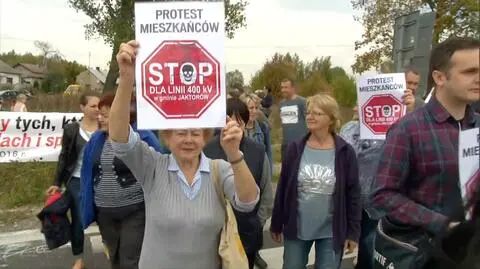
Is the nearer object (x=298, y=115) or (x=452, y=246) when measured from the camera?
(x=452, y=246)

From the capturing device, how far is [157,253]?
263cm

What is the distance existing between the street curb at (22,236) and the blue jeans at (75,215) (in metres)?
1.25

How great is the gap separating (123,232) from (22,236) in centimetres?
271

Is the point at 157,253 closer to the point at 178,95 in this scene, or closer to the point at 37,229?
the point at 178,95

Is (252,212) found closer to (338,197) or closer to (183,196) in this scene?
(338,197)

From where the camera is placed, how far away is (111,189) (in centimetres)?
400

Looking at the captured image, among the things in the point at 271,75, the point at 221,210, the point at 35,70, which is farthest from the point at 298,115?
the point at 35,70

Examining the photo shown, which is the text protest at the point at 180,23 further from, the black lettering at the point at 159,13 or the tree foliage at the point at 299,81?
the tree foliage at the point at 299,81

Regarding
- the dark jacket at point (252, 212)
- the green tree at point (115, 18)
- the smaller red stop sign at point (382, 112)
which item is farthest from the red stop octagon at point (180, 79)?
the green tree at point (115, 18)

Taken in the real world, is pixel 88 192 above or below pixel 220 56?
below

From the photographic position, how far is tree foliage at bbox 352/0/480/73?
21859 millimetres

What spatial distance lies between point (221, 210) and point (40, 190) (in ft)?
19.5

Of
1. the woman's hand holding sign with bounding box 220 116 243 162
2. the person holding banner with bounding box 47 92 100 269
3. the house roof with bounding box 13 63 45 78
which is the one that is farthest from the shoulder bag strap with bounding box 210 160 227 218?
the house roof with bounding box 13 63 45 78

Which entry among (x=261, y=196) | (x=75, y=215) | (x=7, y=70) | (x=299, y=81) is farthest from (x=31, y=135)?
(x=7, y=70)
